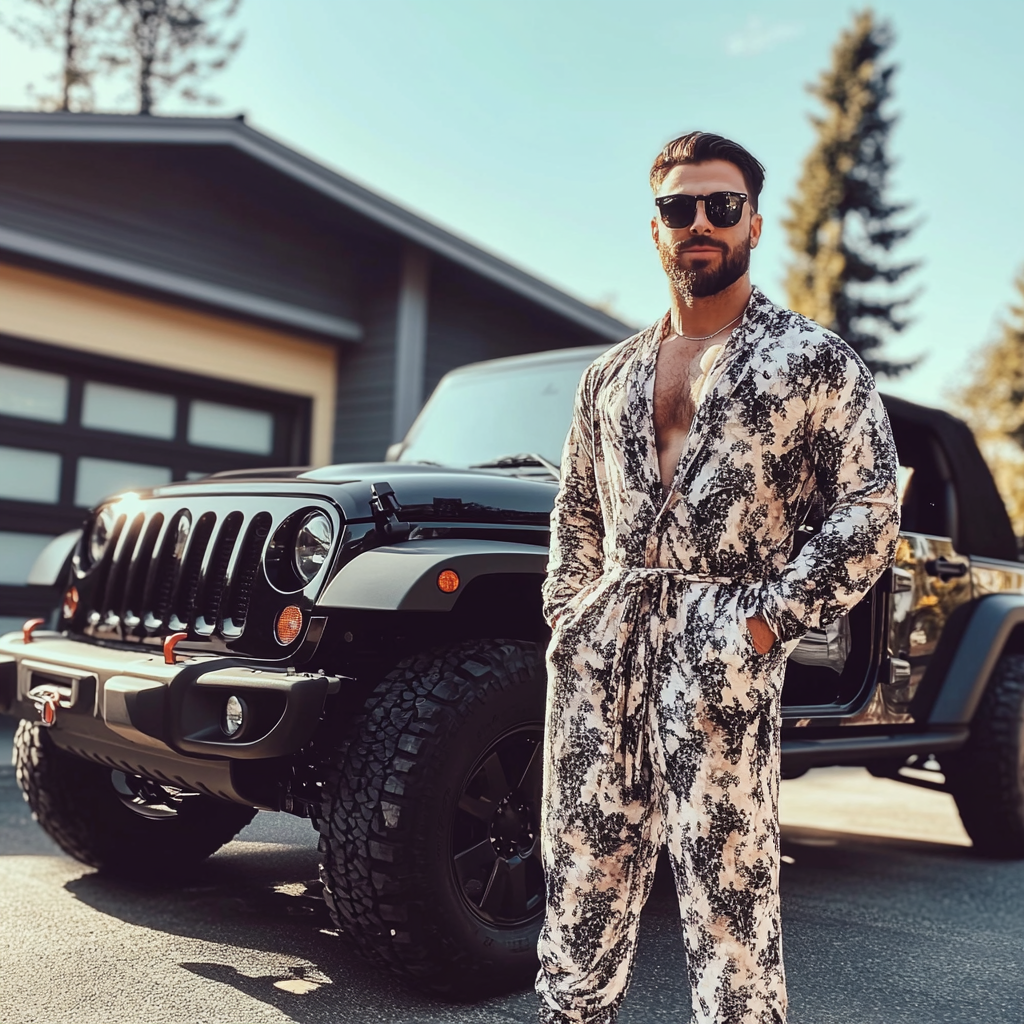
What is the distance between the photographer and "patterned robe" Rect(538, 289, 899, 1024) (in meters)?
2.08

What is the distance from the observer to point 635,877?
2287mm

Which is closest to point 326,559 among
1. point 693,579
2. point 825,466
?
point 693,579

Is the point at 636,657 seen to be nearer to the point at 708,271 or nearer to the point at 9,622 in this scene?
Result: the point at 708,271

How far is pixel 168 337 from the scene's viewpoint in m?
9.88

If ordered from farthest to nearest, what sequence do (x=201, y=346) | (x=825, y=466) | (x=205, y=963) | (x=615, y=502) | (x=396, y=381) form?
(x=396, y=381) < (x=201, y=346) < (x=205, y=963) < (x=615, y=502) < (x=825, y=466)

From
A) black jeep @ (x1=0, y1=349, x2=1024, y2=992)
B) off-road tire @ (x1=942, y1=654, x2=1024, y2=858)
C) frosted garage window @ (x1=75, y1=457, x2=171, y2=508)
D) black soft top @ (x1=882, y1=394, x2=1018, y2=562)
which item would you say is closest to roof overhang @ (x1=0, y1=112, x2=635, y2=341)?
frosted garage window @ (x1=75, y1=457, x2=171, y2=508)

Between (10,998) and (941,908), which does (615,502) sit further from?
(941,908)

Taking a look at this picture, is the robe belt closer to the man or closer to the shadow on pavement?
the man

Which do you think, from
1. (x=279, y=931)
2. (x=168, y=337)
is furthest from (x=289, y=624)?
(x=168, y=337)

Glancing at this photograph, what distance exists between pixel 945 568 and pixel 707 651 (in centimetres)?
293

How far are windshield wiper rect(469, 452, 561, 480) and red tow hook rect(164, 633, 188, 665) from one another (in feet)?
4.37

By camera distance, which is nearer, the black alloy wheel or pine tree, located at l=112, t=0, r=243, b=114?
the black alloy wheel

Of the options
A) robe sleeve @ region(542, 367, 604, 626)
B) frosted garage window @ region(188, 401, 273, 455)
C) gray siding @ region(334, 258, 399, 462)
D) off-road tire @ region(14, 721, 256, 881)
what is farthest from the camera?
gray siding @ region(334, 258, 399, 462)

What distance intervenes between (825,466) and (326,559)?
1457mm
